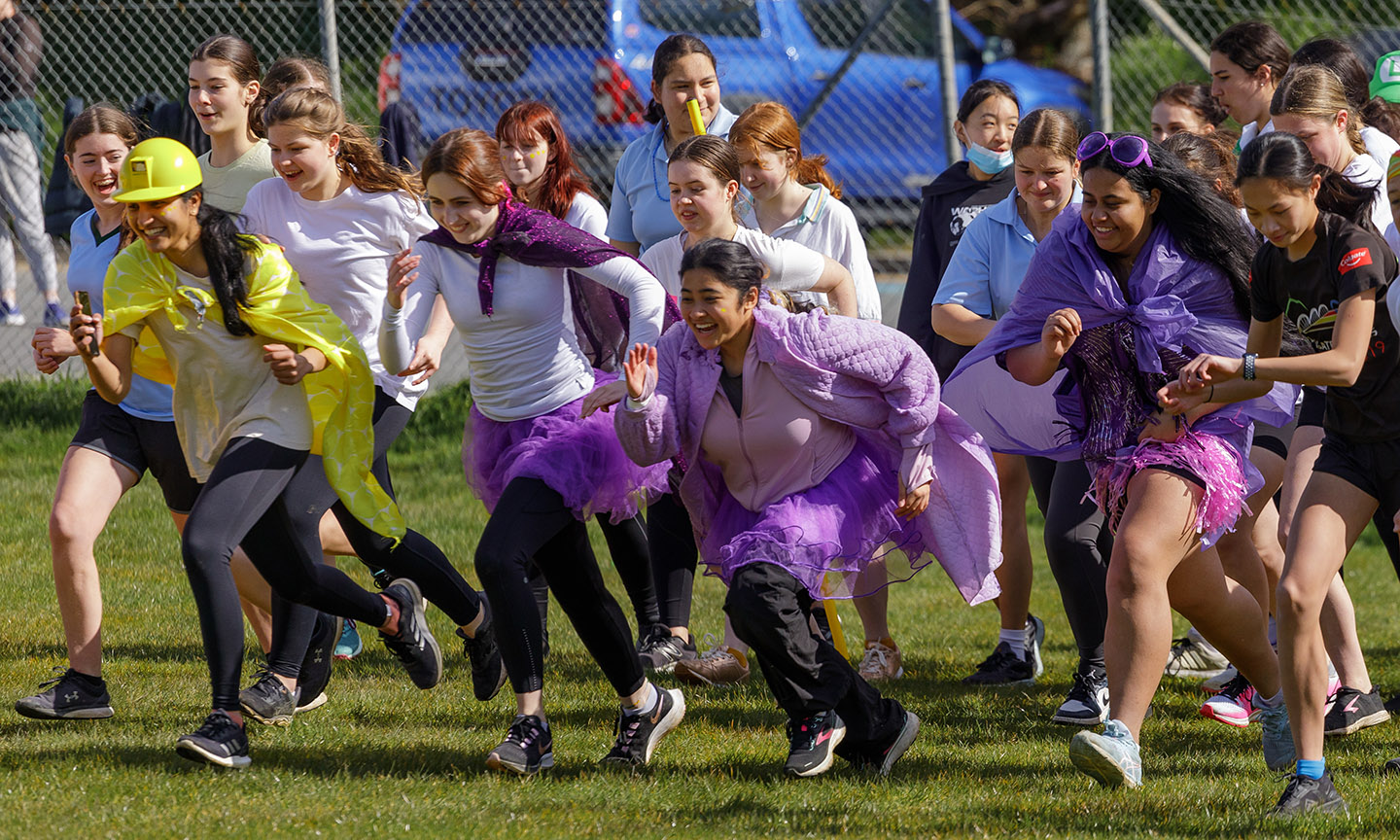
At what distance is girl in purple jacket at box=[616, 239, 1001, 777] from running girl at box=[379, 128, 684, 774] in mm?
208

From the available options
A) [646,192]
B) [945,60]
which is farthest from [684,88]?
[945,60]

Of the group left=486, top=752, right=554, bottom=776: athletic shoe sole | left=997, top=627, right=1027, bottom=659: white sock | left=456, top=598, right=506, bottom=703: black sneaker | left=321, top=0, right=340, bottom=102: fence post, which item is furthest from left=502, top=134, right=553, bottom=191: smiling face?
left=321, top=0, right=340, bottom=102: fence post

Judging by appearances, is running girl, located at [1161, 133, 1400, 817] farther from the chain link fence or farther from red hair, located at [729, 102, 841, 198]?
the chain link fence

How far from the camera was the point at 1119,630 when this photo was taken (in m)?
4.50

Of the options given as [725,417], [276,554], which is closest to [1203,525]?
[725,417]

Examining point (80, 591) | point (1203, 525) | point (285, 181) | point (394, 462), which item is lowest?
point (394, 462)

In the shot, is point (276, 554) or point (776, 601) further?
point (276, 554)

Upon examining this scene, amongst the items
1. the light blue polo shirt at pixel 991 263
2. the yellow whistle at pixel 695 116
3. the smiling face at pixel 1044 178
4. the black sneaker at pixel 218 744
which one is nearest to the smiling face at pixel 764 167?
the yellow whistle at pixel 695 116

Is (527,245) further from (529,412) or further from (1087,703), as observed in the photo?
(1087,703)

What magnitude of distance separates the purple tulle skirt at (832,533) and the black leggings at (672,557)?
1.22 metres

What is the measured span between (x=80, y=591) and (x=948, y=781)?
2.83 m

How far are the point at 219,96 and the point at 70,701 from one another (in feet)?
7.19

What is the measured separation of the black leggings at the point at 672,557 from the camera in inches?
243

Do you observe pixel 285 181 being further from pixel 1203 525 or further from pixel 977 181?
pixel 1203 525
